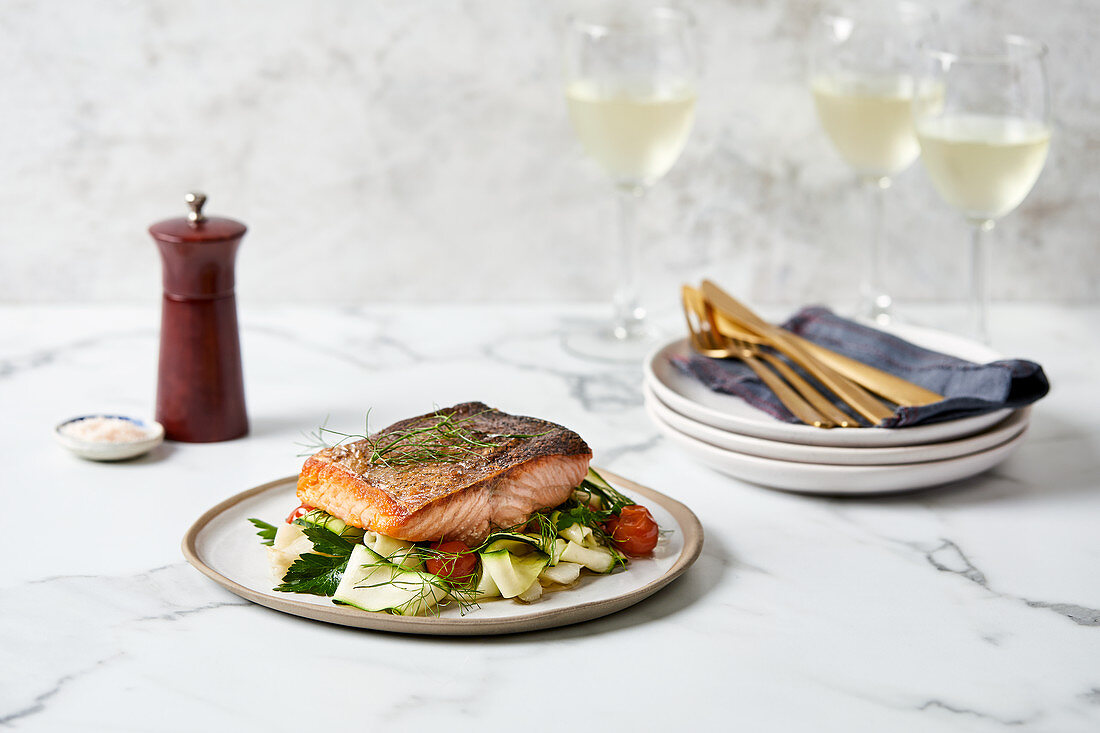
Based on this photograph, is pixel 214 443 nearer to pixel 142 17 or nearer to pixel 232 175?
pixel 232 175

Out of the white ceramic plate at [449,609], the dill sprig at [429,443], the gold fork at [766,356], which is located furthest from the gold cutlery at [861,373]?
the dill sprig at [429,443]

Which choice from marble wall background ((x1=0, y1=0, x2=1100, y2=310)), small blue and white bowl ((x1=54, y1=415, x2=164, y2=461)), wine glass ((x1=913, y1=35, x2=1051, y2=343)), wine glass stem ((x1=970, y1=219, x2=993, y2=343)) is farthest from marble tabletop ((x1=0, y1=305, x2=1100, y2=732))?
marble wall background ((x1=0, y1=0, x2=1100, y2=310))

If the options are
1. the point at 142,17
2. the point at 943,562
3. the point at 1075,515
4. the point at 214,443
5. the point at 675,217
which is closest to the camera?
the point at 943,562

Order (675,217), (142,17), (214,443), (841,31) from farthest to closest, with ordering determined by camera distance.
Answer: (675,217) < (142,17) < (841,31) < (214,443)

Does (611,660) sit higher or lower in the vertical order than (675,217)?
lower

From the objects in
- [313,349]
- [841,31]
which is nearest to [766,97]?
[841,31]

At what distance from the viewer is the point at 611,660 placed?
85 centimetres

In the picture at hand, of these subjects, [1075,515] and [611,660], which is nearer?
[611,660]

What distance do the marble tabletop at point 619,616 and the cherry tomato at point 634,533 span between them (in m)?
0.04

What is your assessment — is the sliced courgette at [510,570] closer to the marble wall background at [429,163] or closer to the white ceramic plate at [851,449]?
the white ceramic plate at [851,449]

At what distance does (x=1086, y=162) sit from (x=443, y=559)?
1.35 metres

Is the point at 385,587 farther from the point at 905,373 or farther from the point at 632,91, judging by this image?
the point at 632,91

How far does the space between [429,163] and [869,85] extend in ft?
2.15

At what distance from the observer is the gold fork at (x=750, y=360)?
1.18m
